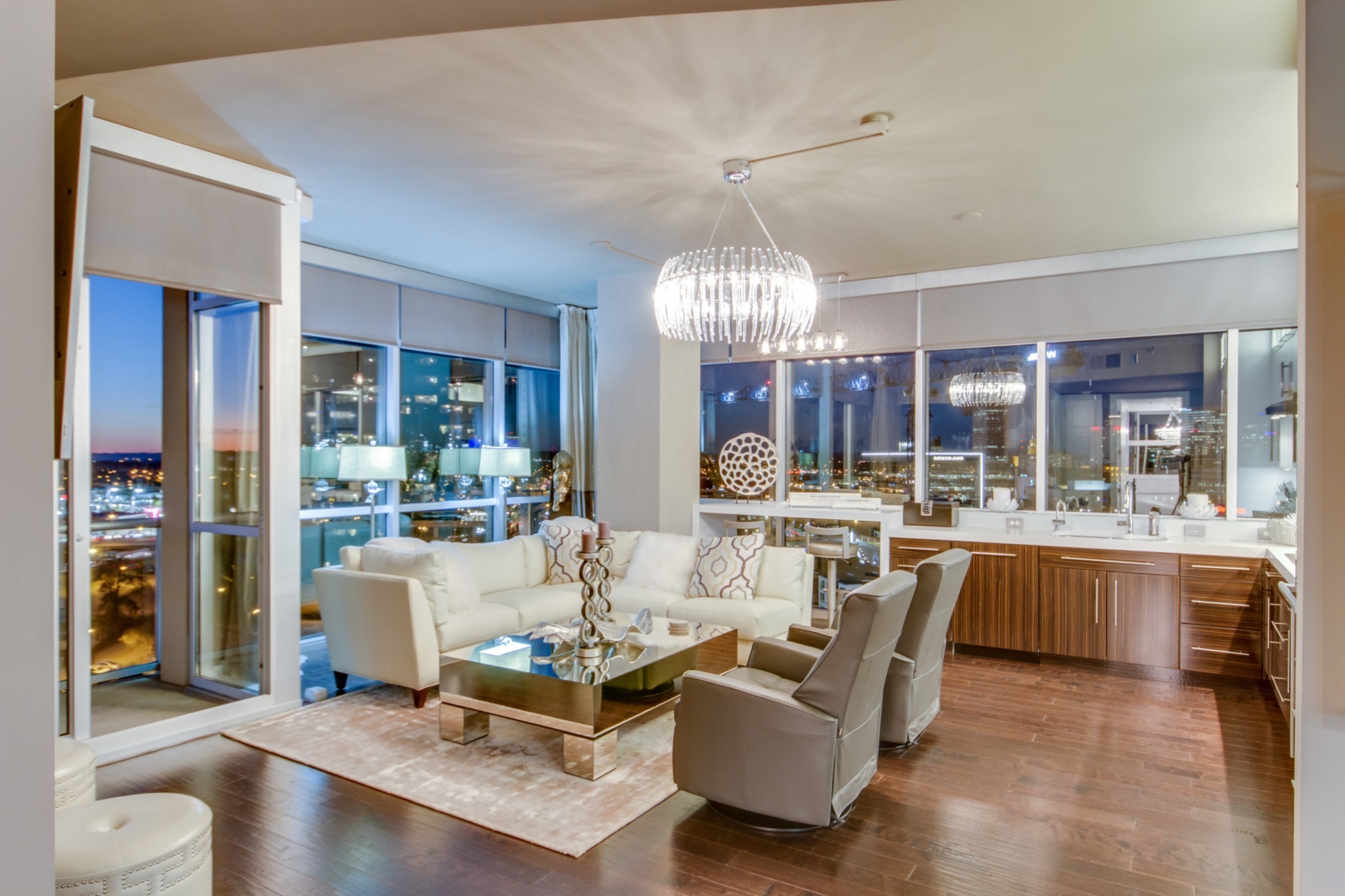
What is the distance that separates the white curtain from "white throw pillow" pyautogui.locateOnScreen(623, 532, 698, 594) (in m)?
→ 2.16

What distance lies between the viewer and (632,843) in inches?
113

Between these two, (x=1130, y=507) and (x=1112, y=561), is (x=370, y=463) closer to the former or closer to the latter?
(x=1112, y=561)

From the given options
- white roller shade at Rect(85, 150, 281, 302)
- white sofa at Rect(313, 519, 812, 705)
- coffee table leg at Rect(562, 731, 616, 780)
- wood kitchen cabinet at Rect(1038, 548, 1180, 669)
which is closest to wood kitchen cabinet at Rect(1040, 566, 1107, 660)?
wood kitchen cabinet at Rect(1038, 548, 1180, 669)

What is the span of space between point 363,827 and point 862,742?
1.98 meters

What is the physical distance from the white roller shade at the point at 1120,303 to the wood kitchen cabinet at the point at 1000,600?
173cm

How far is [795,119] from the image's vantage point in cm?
343

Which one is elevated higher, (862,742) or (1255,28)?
(1255,28)

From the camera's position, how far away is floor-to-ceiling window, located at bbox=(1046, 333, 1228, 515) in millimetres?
5512

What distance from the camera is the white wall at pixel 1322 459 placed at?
1.71 meters

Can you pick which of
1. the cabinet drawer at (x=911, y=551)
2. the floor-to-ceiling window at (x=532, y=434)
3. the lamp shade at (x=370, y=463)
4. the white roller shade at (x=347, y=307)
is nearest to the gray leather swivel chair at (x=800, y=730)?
the cabinet drawer at (x=911, y=551)

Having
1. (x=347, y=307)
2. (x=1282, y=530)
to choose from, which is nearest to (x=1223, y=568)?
(x=1282, y=530)

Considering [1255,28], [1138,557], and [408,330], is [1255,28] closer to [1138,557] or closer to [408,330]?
[1138,557]

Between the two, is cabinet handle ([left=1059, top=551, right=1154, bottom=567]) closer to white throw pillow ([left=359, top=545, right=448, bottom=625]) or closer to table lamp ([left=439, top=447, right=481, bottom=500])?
white throw pillow ([left=359, top=545, right=448, bottom=625])

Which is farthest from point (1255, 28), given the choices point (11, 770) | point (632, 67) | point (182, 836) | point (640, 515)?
point (640, 515)
